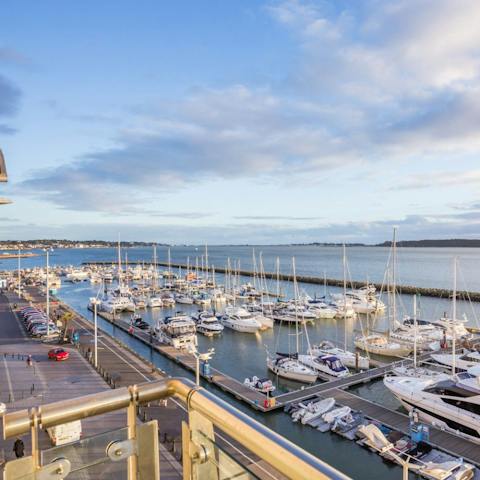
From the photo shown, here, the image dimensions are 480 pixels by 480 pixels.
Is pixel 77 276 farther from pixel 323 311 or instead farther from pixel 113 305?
pixel 323 311

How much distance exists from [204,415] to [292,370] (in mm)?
21684

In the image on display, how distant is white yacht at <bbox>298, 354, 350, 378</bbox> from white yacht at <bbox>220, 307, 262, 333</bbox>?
10593mm

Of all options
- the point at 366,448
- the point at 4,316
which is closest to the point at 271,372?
the point at 366,448

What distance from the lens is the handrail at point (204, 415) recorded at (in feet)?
4.50

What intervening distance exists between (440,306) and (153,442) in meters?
55.4

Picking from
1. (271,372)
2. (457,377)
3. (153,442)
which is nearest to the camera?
(153,442)

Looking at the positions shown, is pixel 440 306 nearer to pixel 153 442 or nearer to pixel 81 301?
pixel 81 301

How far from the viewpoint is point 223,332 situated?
3434 centimetres

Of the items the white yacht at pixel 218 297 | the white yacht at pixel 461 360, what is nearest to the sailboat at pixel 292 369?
the white yacht at pixel 461 360

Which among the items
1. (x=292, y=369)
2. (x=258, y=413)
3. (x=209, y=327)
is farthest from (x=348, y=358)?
(x=209, y=327)

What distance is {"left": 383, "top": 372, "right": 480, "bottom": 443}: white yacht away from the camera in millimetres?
15132

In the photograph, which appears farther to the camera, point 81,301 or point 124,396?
point 81,301

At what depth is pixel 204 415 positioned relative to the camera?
179 cm

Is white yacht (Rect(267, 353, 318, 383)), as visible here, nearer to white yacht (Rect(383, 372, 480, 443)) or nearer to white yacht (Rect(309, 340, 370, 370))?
white yacht (Rect(309, 340, 370, 370))
